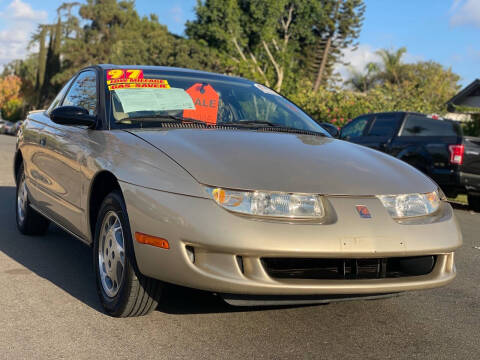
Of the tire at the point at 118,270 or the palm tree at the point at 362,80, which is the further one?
the palm tree at the point at 362,80

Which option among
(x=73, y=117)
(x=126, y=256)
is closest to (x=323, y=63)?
(x=73, y=117)

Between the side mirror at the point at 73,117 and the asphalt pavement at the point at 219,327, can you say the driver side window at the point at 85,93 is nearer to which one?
the side mirror at the point at 73,117

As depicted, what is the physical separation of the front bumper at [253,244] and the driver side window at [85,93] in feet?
5.03

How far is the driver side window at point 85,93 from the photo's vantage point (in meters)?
4.62

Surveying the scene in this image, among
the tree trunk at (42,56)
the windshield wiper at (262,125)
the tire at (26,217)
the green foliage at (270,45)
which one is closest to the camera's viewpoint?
the windshield wiper at (262,125)

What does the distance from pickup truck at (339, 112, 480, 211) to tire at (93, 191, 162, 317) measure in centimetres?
756

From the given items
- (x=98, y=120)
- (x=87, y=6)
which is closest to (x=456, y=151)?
(x=98, y=120)

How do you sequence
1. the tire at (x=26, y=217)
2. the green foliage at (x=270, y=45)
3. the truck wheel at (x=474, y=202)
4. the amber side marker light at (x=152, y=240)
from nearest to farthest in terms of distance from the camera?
the amber side marker light at (x=152, y=240)
the tire at (x=26, y=217)
the truck wheel at (x=474, y=202)
the green foliage at (x=270, y=45)

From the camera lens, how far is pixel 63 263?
5.00m

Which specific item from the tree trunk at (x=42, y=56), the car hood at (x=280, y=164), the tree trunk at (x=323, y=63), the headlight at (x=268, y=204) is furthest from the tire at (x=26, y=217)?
the tree trunk at (x=42, y=56)

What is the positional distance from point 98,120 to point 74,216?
0.67 m

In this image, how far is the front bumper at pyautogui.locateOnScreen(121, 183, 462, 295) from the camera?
305cm

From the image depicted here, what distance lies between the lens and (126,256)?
3453 mm

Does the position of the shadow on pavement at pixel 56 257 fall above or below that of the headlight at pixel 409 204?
below
